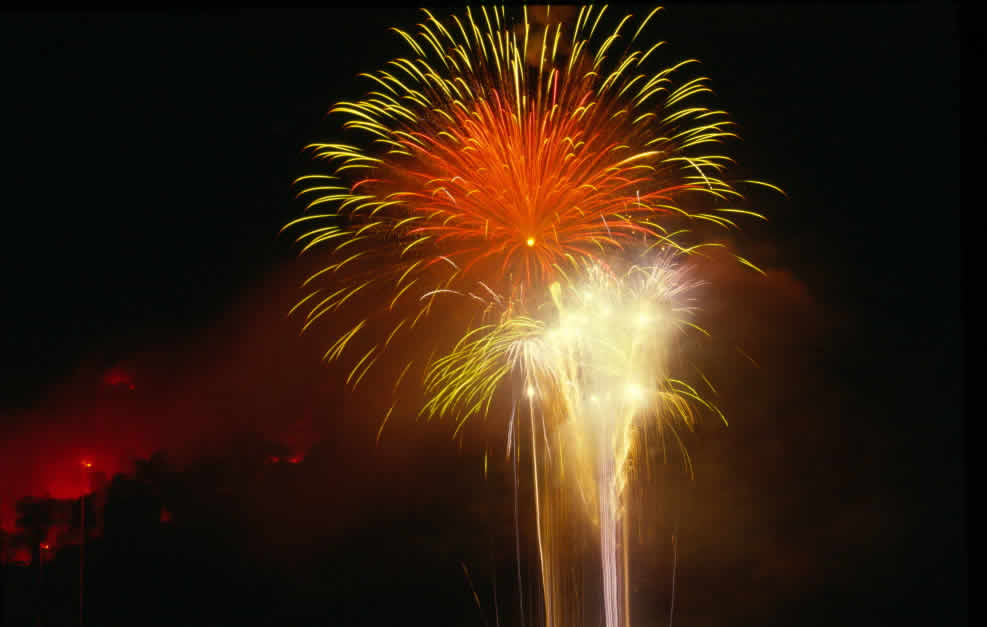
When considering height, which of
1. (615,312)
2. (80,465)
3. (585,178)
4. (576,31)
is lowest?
(80,465)

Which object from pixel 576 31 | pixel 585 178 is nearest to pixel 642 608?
Result: pixel 585 178

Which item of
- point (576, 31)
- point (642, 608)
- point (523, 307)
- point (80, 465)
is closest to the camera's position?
point (576, 31)

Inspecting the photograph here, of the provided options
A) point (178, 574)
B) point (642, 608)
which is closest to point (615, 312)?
point (642, 608)

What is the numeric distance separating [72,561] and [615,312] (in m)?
14.0

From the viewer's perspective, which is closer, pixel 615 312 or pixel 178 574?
pixel 615 312

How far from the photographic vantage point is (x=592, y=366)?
9.46m

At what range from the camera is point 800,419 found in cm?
1256

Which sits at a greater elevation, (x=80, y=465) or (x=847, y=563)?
(x=80, y=465)

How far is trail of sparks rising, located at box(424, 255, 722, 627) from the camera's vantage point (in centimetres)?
940

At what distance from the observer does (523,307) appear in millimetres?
9211

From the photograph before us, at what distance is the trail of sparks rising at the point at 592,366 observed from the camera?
940cm

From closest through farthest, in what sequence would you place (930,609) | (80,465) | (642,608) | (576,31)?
1. (576,31)
2. (930,609)
3. (642,608)
4. (80,465)

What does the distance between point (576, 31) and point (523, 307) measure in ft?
10.7

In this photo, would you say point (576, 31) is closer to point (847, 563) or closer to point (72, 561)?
point (847, 563)
